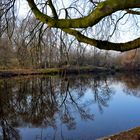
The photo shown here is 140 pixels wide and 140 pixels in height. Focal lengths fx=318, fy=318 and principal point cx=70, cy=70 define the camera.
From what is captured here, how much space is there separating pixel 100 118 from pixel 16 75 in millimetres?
25018

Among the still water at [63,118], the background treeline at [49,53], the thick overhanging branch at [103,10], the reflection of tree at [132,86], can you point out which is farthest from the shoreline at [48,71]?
the thick overhanging branch at [103,10]

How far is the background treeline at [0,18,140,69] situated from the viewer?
7628 millimetres

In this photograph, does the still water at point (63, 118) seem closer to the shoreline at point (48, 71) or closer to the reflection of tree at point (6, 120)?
the reflection of tree at point (6, 120)

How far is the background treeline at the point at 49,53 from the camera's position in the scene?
25.0 feet

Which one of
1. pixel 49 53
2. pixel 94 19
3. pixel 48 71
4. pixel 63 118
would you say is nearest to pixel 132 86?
pixel 48 71

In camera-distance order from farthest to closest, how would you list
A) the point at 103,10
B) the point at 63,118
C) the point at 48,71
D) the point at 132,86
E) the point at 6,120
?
the point at 48,71 → the point at 132,86 → the point at 63,118 → the point at 6,120 → the point at 103,10

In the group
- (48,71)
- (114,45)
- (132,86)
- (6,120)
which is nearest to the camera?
(114,45)

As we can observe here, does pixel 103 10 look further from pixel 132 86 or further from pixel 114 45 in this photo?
pixel 132 86

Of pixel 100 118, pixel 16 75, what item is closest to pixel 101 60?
pixel 16 75

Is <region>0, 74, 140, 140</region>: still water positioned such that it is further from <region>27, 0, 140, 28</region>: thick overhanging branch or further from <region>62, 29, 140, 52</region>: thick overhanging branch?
<region>27, 0, 140, 28</region>: thick overhanging branch

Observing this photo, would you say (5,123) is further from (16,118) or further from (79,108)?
(79,108)

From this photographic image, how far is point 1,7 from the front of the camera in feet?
20.6

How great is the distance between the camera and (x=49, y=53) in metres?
13.3

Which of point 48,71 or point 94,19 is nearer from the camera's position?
point 94,19
